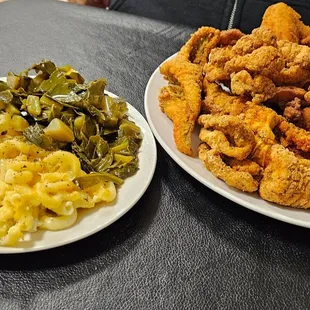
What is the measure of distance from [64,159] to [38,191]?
109 mm

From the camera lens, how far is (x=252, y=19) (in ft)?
7.28

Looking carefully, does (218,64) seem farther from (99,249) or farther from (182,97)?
(99,249)

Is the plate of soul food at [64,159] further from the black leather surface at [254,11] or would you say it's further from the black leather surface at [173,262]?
the black leather surface at [254,11]

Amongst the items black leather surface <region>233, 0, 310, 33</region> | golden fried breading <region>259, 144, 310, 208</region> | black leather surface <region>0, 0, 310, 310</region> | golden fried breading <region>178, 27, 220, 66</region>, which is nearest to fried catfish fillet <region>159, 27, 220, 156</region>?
golden fried breading <region>178, 27, 220, 66</region>

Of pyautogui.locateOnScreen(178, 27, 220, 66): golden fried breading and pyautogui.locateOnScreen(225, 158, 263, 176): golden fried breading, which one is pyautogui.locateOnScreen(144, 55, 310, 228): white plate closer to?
pyautogui.locateOnScreen(225, 158, 263, 176): golden fried breading

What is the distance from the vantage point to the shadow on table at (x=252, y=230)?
0.94 meters

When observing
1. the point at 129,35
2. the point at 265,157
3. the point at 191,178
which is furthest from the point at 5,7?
the point at 265,157

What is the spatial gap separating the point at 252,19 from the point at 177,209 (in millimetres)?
1498

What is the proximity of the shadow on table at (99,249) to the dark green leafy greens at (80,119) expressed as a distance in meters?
0.09

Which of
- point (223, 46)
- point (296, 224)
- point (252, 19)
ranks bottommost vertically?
point (252, 19)

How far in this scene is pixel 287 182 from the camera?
94cm

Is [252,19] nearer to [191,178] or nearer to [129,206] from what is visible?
[191,178]

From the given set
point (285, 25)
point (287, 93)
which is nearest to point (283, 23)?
point (285, 25)

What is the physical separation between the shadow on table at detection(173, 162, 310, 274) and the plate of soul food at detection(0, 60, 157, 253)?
0.50 feet
